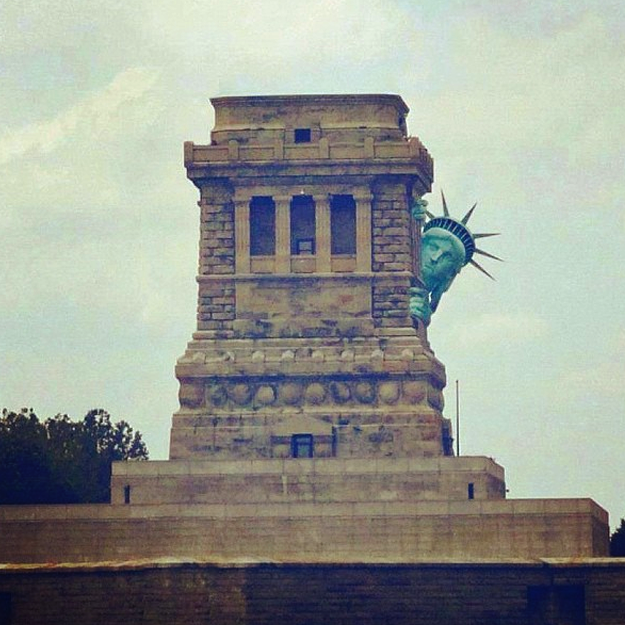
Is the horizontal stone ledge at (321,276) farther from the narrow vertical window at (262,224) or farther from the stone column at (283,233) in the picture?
the narrow vertical window at (262,224)

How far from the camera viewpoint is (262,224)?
10994cm

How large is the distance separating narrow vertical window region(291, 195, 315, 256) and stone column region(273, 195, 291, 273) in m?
0.26

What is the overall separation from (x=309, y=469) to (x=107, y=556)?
6.92 metres

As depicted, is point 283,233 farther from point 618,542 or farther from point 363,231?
point 618,542

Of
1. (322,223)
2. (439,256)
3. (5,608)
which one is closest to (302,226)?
(322,223)

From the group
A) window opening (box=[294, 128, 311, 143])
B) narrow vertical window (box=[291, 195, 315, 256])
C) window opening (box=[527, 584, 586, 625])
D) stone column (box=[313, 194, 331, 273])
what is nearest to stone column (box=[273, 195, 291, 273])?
narrow vertical window (box=[291, 195, 315, 256])

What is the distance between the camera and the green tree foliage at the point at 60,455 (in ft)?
381

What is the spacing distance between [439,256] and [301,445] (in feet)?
30.3

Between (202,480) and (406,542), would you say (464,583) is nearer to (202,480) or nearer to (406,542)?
(406,542)

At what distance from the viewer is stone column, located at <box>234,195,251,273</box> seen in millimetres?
109375

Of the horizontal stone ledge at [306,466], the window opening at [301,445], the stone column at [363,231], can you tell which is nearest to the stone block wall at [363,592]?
the horizontal stone ledge at [306,466]

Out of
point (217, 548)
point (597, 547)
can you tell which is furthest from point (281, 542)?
point (597, 547)

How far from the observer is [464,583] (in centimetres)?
10150

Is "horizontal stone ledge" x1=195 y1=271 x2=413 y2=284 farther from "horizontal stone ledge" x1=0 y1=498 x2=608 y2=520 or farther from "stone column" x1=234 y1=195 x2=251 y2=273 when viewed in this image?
"horizontal stone ledge" x1=0 y1=498 x2=608 y2=520
